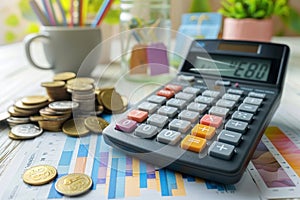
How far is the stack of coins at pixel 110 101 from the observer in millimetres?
377

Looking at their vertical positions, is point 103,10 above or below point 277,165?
above

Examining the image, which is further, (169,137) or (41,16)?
(41,16)

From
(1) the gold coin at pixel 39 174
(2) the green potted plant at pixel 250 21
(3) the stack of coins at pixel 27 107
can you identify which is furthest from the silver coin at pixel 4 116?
(2) the green potted plant at pixel 250 21

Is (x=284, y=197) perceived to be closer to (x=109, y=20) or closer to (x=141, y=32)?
(x=141, y=32)

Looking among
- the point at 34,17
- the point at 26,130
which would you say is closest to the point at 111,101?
the point at 26,130

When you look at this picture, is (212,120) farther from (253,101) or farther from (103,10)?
(103,10)

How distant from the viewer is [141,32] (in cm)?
50

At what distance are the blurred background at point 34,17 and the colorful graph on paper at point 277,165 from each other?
2.02ft

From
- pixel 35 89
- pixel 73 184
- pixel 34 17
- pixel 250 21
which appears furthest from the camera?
pixel 34 17

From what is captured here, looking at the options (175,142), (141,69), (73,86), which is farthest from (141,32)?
(175,142)

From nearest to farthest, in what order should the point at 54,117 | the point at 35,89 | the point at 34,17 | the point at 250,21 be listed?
1. the point at 54,117
2. the point at 35,89
3. the point at 250,21
4. the point at 34,17

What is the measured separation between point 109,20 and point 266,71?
0.37 m

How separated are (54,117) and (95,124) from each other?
4cm

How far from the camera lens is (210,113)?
0.99ft
